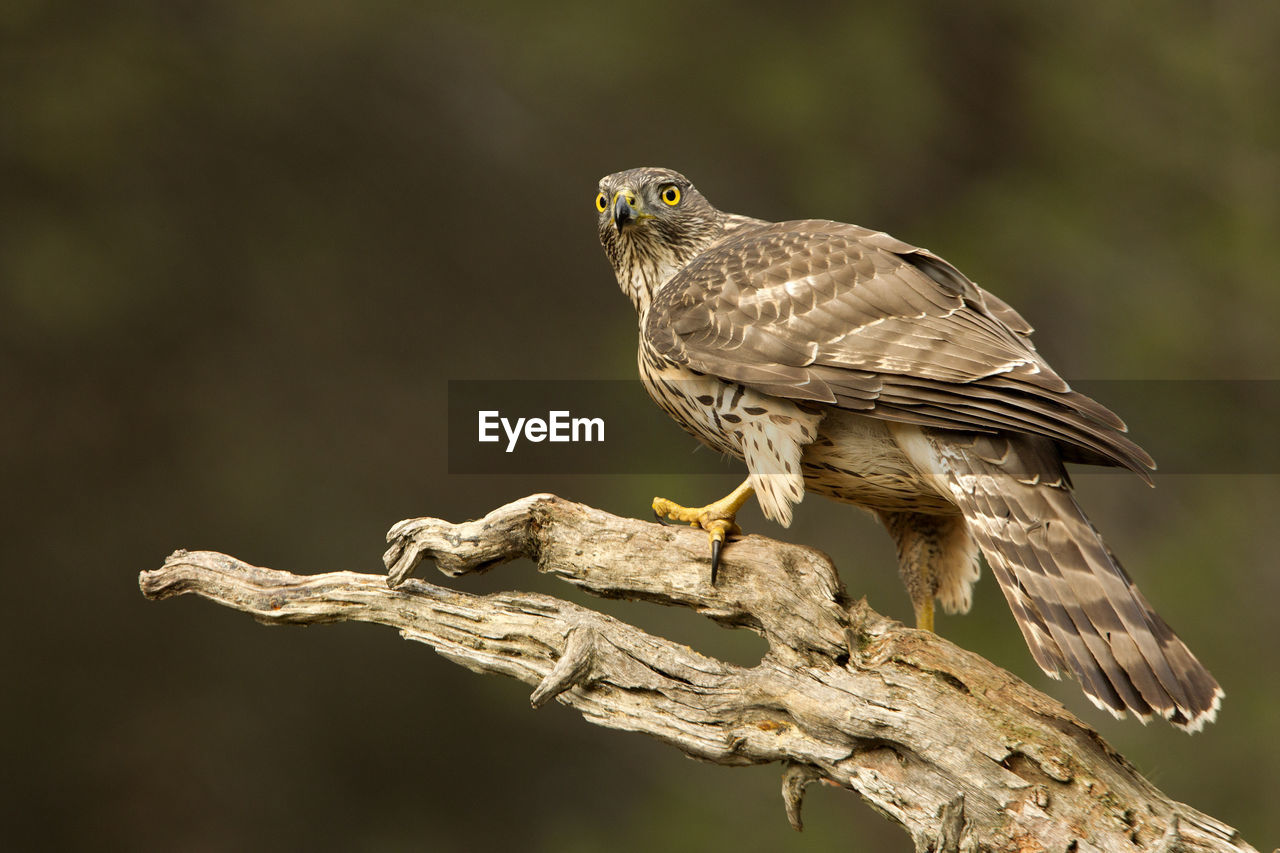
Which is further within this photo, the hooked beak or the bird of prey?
the hooked beak

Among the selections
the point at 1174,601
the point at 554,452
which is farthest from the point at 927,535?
the point at 1174,601

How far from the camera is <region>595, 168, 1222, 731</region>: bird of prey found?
6.73 feet

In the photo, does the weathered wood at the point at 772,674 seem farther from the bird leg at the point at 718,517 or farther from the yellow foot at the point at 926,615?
the yellow foot at the point at 926,615

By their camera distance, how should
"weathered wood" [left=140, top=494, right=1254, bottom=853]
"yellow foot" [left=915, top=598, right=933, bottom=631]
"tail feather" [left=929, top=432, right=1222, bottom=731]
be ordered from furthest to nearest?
1. "yellow foot" [left=915, top=598, right=933, bottom=631]
2. "weathered wood" [left=140, top=494, right=1254, bottom=853]
3. "tail feather" [left=929, top=432, right=1222, bottom=731]

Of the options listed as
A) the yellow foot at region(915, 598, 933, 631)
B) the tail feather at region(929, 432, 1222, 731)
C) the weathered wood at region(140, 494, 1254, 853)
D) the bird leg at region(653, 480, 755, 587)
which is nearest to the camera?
the tail feather at region(929, 432, 1222, 731)

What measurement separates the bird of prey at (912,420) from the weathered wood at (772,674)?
205 mm

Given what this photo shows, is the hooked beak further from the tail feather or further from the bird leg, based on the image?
the tail feather

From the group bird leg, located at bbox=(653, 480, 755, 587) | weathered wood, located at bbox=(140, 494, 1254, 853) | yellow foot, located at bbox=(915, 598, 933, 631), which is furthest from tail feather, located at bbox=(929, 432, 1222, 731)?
yellow foot, located at bbox=(915, 598, 933, 631)

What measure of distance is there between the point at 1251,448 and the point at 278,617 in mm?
4360

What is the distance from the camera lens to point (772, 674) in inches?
94.3

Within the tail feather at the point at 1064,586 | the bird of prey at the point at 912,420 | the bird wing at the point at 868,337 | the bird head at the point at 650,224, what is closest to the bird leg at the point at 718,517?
the bird of prey at the point at 912,420

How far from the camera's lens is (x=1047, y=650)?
2.05m

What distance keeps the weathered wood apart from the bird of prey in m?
0.20

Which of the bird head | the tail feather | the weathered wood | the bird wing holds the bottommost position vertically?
the weathered wood
